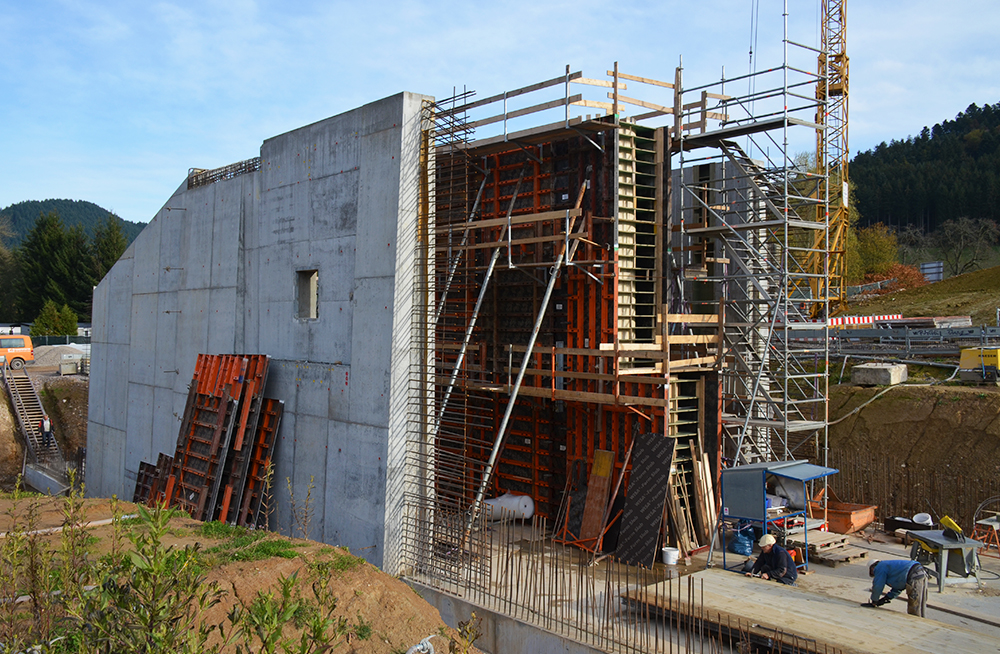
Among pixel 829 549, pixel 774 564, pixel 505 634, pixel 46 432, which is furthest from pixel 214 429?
pixel 46 432

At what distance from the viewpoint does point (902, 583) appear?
1025cm

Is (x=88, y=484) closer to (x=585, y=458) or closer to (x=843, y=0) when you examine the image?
(x=585, y=458)

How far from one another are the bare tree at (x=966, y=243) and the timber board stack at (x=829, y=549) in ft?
157

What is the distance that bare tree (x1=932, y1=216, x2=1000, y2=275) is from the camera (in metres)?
54.3

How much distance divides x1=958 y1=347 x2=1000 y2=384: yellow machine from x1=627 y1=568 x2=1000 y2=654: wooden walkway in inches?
511

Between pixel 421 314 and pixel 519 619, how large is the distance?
588 centimetres

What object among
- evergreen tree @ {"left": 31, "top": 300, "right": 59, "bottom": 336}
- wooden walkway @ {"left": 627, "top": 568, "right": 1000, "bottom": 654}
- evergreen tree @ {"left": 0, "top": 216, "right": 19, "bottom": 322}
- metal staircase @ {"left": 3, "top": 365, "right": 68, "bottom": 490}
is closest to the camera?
wooden walkway @ {"left": 627, "top": 568, "right": 1000, "bottom": 654}

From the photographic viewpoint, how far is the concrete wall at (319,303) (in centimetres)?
1387

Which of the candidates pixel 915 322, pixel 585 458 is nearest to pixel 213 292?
pixel 585 458

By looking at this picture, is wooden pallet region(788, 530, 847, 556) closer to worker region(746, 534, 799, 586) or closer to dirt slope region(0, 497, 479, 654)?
worker region(746, 534, 799, 586)

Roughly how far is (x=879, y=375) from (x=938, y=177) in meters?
62.1

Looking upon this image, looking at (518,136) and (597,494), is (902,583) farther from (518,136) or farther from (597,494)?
(518,136)

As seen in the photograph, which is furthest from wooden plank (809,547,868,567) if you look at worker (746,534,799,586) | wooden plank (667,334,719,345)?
wooden plank (667,334,719,345)

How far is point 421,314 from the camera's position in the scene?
45.7 ft
